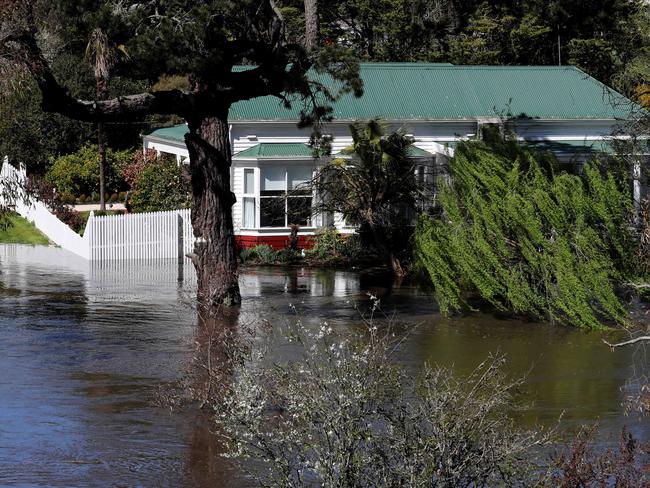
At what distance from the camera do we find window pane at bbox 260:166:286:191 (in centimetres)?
2777

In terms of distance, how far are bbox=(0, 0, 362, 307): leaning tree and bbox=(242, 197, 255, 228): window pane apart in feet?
23.3

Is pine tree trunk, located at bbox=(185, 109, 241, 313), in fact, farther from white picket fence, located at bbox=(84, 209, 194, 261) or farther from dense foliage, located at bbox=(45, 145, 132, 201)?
dense foliage, located at bbox=(45, 145, 132, 201)

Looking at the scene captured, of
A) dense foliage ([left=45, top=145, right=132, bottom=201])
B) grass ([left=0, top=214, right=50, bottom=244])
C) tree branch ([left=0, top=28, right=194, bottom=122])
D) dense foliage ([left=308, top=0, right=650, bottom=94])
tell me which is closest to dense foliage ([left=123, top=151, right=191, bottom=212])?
grass ([left=0, top=214, right=50, bottom=244])

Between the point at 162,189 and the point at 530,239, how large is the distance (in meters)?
15.1

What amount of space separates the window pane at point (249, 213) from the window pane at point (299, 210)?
0.91m

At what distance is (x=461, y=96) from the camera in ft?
98.3

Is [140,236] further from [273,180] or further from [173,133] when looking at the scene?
[173,133]

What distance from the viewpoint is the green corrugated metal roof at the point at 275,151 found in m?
27.4

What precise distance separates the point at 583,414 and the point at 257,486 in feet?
14.3

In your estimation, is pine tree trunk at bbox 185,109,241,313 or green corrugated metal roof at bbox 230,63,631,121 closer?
pine tree trunk at bbox 185,109,241,313

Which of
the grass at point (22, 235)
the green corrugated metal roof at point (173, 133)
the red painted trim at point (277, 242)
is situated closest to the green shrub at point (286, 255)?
the red painted trim at point (277, 242)

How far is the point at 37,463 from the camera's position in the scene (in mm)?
10383

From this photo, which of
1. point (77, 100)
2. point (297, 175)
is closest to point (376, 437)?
point (77, 100)

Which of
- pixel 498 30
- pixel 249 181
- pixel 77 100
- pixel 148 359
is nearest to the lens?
pixel 148 359
